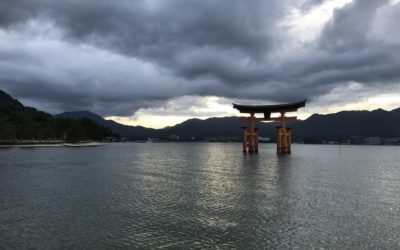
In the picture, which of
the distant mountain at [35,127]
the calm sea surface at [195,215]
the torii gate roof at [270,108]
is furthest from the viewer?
the distant mountain at [35,127]

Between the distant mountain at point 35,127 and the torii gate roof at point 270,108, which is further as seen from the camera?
the distant mountain at point 35,127

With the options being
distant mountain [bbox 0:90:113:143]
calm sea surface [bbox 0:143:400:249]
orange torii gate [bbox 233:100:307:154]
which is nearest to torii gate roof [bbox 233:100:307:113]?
orange torii gate [bbox 233:100:307:154]

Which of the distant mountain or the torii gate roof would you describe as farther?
the distant mountain

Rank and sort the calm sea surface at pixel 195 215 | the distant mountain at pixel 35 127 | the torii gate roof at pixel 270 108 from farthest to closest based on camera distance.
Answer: the distant mountain at pixel 35 127, the torii gate roof at pixel 270 108, the calm sea surface at pixel 195 215

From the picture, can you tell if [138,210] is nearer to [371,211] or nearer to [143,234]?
[143,234]

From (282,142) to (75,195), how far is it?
8113 cm

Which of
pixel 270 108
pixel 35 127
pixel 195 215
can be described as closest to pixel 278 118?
pixel 270 108

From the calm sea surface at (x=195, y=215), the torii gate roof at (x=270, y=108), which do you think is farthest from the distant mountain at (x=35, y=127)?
the calm sea surface at (x=195, y=215)

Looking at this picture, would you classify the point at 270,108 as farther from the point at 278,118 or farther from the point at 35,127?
the point at 35,127

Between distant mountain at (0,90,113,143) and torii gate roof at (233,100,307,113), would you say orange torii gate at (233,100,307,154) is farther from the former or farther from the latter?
distant mountain at (0,90,113,143)

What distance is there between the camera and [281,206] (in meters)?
25.3

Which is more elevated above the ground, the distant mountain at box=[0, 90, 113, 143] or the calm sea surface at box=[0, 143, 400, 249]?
the distant mountain at box=[0, 90, 113, 143]

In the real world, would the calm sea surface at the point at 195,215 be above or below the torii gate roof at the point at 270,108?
below

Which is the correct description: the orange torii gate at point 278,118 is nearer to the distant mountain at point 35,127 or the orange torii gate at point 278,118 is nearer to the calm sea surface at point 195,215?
the calm sea surface at point 195,215
